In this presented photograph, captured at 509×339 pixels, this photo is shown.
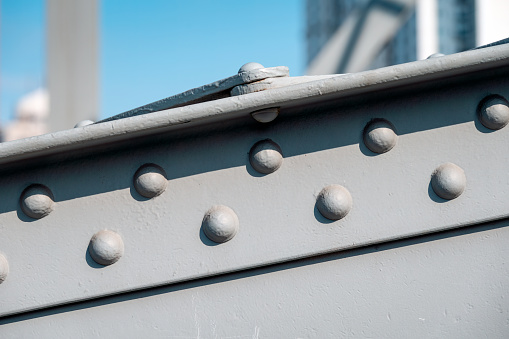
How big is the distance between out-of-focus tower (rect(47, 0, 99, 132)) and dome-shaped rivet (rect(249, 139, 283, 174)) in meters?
1.94

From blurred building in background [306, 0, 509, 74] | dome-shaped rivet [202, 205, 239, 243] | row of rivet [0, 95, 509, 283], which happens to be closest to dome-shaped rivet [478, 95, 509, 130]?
row of rivet [0, 95, 509, 283]

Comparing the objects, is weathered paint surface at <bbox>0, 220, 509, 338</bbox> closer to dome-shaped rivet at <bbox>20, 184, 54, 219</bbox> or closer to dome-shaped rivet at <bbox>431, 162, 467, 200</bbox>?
dome-shaped rivet at <bbox>431, 162, 467, 200</bbox>

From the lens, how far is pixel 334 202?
3.51ft

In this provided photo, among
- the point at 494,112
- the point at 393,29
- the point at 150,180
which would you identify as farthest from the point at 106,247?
the point at 393,29

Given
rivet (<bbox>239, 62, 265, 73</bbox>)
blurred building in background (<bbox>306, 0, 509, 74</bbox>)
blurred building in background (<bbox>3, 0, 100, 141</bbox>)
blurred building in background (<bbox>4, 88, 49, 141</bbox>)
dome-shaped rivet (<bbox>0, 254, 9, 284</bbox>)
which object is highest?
blurred building in background (<bbox>4, 88, 49, 141</bbox>)

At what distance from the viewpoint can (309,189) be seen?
1.11 m

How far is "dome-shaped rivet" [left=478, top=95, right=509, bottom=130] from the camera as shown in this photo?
1063 mm

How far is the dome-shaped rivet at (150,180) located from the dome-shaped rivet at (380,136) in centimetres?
42

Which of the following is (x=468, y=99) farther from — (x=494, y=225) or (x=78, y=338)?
(x=78, y=338)

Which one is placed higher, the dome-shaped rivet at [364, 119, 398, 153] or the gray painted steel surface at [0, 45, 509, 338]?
the dome-shaped rivet at [364, 119, 398, 153]

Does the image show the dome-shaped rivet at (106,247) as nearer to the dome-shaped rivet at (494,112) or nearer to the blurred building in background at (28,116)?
the dome-shaped rivet at (494,112)

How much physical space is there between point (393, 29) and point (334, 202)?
3.74 metres

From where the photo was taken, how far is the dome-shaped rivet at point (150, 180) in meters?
1.11

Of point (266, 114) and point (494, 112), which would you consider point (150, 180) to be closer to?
point (266, 114)
